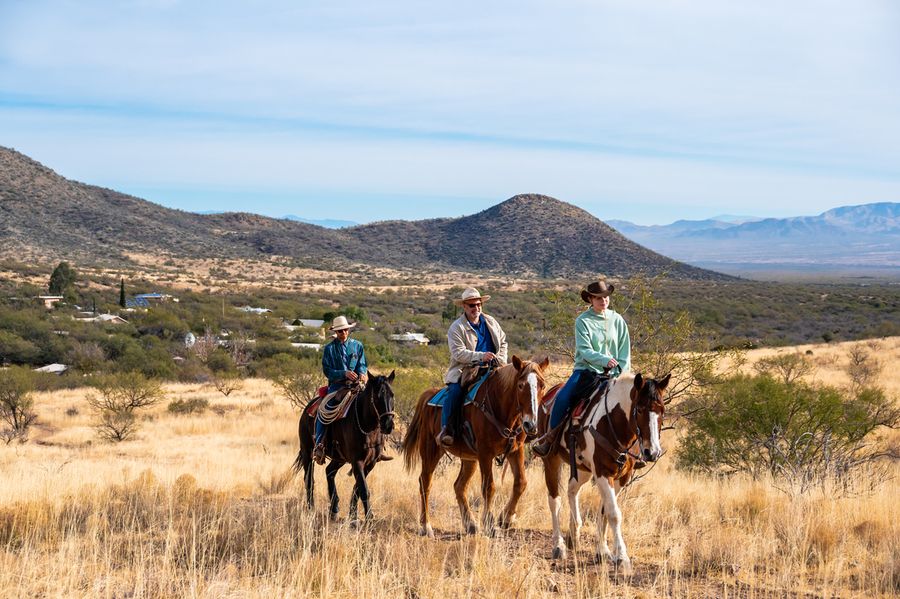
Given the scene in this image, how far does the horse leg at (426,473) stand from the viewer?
30.7ft

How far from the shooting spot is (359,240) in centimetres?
14900

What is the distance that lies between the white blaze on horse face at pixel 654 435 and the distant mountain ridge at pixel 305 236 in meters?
94.5

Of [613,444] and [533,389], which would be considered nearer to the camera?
[613,444]

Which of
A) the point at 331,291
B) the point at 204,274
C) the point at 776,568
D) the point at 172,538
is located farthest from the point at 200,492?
the point at 204,274

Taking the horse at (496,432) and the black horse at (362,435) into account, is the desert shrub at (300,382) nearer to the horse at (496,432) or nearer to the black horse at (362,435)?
the black horse at (362,435)

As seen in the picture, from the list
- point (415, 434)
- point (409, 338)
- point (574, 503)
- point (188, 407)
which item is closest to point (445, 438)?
point (415, 434)

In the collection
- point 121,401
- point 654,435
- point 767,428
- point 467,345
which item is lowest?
point 121,401

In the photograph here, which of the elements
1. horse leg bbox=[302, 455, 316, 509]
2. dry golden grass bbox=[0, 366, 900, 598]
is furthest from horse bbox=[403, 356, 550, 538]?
horse leg bbox=[302, 455, 316, 509]

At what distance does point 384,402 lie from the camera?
9.70 m

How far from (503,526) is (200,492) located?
4823mm

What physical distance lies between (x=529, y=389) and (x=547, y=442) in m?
1.00

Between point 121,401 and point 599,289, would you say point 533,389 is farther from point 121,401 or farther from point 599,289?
point 121,401

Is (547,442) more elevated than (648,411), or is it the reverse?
(648,411)

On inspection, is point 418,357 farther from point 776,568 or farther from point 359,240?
point 359,240
